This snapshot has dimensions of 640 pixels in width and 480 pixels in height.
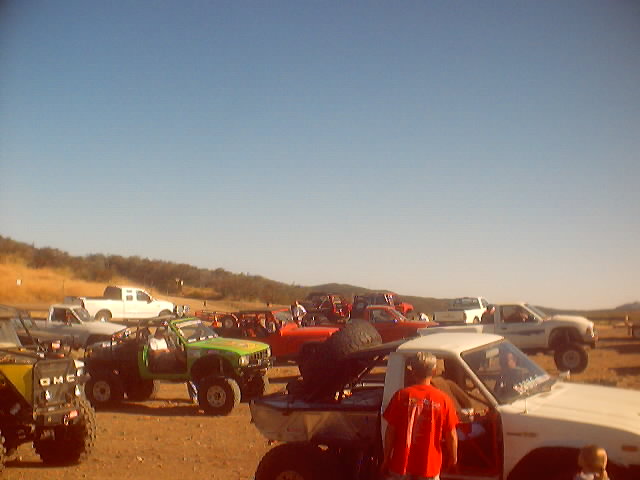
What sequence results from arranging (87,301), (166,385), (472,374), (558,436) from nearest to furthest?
(558,436) < (472,374) < (166,385) < (87,301)

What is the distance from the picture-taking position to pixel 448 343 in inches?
227

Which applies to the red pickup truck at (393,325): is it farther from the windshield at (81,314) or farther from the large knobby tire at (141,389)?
the windshield at (81,314)

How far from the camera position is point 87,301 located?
30.7m

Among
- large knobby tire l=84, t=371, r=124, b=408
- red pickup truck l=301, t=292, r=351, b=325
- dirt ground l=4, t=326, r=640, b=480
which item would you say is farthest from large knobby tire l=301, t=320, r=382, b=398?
red pickup truck l=301, t=292, r=351, b=325

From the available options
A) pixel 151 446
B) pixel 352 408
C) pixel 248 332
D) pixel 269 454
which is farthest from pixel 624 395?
pixel 248 332

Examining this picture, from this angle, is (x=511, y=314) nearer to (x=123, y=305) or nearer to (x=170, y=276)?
(x=123, y=305)

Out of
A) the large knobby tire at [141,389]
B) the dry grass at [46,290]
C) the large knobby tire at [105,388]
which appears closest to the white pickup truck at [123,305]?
the dry grass at [46,290]

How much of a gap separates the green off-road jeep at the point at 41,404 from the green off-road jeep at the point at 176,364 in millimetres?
3677

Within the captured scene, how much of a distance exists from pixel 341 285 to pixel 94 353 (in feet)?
184

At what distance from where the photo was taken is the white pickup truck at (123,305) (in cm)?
3128

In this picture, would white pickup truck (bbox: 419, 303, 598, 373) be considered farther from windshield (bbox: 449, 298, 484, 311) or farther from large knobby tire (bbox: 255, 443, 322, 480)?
windshield (bbox: 449, 298, 484, 311)

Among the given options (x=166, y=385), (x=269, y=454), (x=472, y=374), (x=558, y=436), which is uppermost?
(x=472, y=374)

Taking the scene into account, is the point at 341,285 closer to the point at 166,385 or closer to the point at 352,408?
the point at 166,385

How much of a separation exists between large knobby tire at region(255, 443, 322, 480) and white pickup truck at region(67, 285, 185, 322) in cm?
2582
